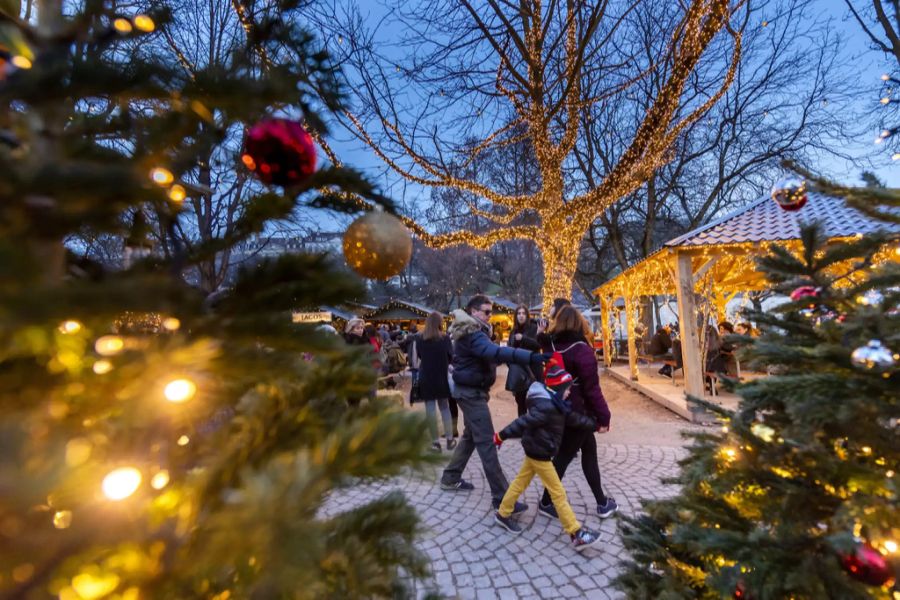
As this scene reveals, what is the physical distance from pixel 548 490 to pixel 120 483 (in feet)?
11.6

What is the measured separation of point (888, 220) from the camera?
4.71 feet

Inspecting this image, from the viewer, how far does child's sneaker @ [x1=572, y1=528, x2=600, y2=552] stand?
3.28m

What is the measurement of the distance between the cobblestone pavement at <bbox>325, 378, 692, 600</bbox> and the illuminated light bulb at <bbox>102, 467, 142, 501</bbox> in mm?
1277

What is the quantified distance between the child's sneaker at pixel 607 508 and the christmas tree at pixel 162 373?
356 centimetres

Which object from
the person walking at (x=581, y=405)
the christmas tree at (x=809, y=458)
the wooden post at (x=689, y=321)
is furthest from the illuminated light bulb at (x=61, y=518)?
the wooden post at (x=689, y=321)

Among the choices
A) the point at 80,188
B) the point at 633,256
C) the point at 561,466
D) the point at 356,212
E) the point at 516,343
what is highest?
the point at 633,256

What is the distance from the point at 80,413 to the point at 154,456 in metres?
0.12

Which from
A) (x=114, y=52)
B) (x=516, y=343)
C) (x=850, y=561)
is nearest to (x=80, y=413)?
(x=114, y=52)

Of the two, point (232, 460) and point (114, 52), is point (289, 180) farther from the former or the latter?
point (114, 52)

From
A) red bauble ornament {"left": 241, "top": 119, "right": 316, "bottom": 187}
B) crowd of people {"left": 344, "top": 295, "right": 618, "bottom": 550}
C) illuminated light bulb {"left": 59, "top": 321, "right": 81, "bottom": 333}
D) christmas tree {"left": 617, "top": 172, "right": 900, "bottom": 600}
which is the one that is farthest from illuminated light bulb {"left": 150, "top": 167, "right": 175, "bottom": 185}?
crowd of people {"left": 344, "top": 295, "right": 618, "bottom": 550}

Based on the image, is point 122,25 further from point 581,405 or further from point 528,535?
point 528,535

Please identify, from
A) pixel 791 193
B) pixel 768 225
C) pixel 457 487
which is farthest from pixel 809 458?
pixel 768 225

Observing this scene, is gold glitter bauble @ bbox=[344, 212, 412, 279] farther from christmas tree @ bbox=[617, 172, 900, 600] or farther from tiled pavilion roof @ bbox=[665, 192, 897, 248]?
tiled pavilion roof @ bbox=[665, 192, 897, 248]

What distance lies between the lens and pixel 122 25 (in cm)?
74
